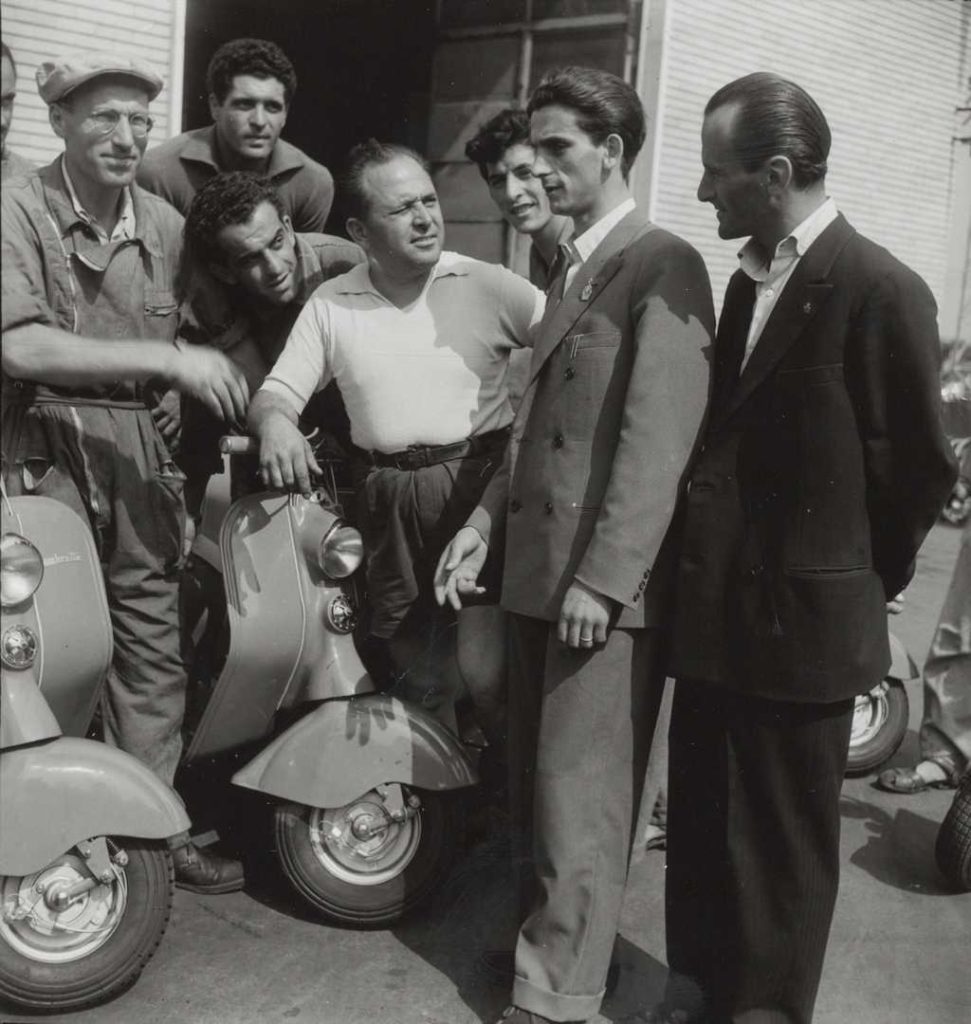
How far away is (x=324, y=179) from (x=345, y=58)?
174 inches

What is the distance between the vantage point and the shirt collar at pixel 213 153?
3977 millimetres

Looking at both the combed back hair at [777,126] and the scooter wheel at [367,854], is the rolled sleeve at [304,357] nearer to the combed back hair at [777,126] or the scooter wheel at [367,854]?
the scooter wheel at [367,854]

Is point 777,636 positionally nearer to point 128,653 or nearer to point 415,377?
point 415,377

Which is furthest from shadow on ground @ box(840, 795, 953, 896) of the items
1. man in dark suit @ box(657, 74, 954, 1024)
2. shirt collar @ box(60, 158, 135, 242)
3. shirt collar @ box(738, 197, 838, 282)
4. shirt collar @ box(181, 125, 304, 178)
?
shirt collar @ box(181, 125, 304, 178)

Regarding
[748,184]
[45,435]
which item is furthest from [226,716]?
[748,184]

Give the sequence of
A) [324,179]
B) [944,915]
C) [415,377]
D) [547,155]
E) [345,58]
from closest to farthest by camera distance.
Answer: [547,155] < [415,377] < [944,915] < [324,179] < [345,58]

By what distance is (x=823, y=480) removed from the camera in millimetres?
2354

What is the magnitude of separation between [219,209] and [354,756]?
139cm

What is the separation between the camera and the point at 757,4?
7.80 metres

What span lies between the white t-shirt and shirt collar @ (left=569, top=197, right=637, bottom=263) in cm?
53

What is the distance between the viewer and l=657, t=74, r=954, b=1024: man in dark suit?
2336 mm

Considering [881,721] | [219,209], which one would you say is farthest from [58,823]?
[881,721]

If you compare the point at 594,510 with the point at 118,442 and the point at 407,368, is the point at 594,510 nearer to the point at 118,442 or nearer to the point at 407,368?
the point at 407,368

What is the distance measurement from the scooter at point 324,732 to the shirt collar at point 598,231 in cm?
92
